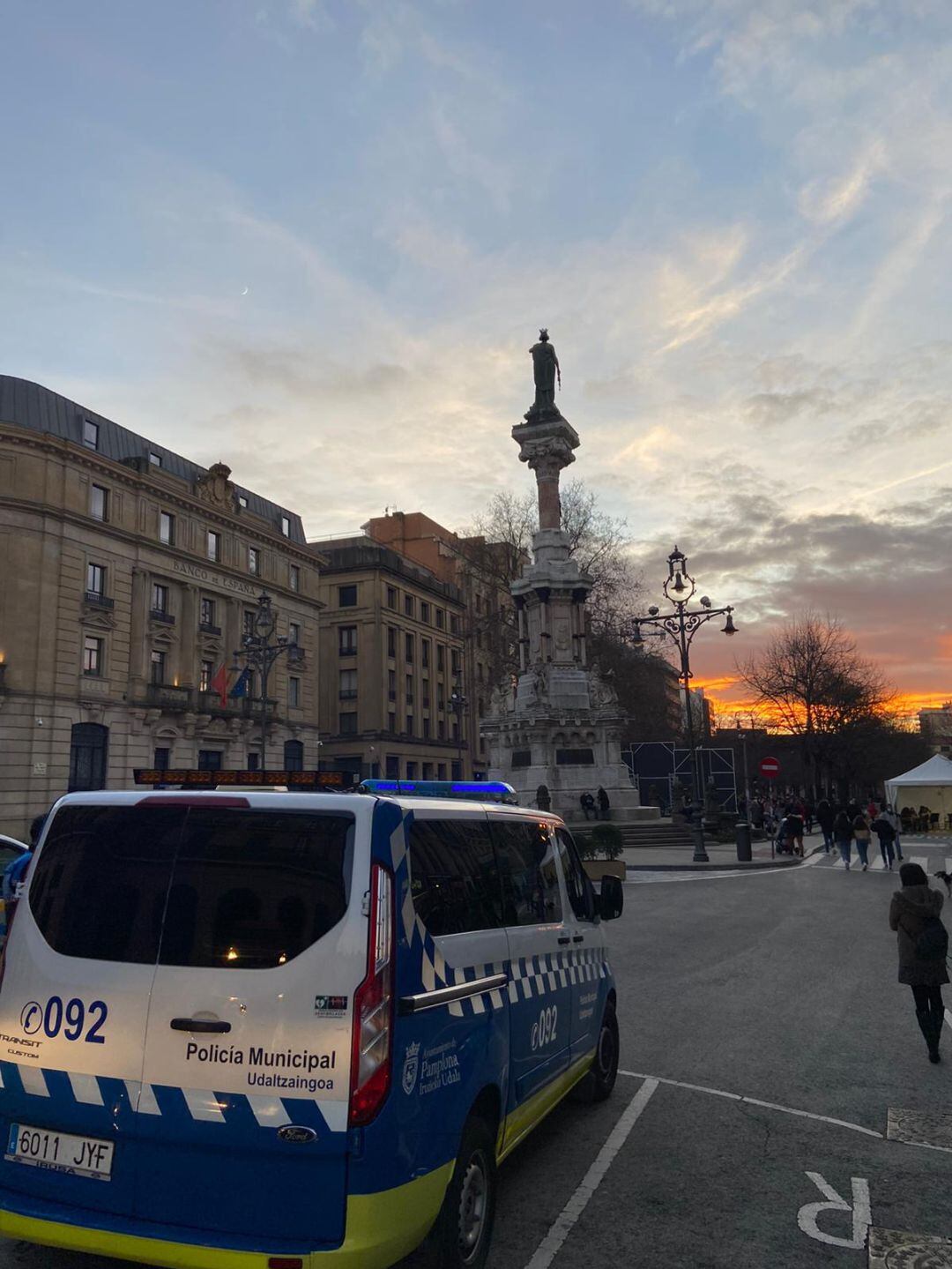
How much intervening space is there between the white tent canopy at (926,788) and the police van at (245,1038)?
3614 centimetres

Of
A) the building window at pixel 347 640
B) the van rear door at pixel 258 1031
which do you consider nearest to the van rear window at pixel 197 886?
the van rear door at pixel 258 1031

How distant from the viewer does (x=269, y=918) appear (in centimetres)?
328

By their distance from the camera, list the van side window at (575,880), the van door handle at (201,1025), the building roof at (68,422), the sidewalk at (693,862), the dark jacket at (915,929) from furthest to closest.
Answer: the building roof at (68,422)
the sidewalk at (693,862)
the dark jacket at (915,929)
the van side window at (575,880)
the van door handle at (201,1025)

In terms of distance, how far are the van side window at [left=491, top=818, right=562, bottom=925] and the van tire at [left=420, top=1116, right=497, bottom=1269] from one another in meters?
1.00

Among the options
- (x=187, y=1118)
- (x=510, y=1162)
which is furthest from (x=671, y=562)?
(x=187, y=1118)

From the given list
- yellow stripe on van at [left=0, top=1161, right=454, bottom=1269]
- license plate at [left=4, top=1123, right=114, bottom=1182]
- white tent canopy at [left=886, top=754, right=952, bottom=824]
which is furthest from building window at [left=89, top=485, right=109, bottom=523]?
yellow stripe on van at [left=0, top=1161, right=454, bottom=1269]

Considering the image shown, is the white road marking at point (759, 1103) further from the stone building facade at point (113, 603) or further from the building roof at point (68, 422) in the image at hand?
the building roof at point (68, 422)

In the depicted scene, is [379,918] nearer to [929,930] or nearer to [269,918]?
[269,918]

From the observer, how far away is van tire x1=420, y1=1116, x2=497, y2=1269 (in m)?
3.46

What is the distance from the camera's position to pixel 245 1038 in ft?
10.4

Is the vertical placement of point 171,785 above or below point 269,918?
above

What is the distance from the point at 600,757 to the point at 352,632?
1276 inches

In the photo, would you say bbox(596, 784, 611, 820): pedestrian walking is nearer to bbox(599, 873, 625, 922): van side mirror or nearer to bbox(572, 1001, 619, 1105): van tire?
bbox(572, 1001, 619, 1105): van tire

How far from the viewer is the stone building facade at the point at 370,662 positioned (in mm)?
62656
